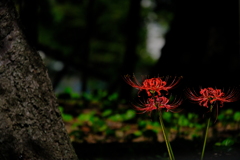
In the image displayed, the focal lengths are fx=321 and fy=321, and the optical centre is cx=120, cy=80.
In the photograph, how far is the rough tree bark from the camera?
2.34 meters

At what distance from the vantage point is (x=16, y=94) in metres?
2.37

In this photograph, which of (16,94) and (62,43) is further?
(62,43)

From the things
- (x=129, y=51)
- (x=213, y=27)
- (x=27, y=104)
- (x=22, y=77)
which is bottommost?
(x=27, y=104)

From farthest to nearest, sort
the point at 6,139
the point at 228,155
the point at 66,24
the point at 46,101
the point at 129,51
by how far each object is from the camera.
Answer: the point at 66,24 → the point at 129,51 → the point at 228,155 → the point at 46,101 → the point at 6,139

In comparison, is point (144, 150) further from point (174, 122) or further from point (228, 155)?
point (228, 155)

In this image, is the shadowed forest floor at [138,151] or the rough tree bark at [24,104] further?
the shadowed forest floor at [138,151]

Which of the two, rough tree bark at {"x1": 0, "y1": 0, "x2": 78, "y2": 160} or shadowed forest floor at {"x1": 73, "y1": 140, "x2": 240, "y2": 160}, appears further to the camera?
shadowed forest floor at {"x1": 73, "y1": 140, "x2": 240, "y2": 160}

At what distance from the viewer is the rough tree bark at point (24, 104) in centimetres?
234

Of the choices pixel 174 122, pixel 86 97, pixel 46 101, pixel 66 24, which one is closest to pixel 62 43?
pixel 66 24

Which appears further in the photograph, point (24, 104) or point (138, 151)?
point (138, 151)

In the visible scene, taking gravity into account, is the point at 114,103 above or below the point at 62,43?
below

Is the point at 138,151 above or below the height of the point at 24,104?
below

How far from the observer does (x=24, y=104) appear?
7.84 feet

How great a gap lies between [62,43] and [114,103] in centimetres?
1754
